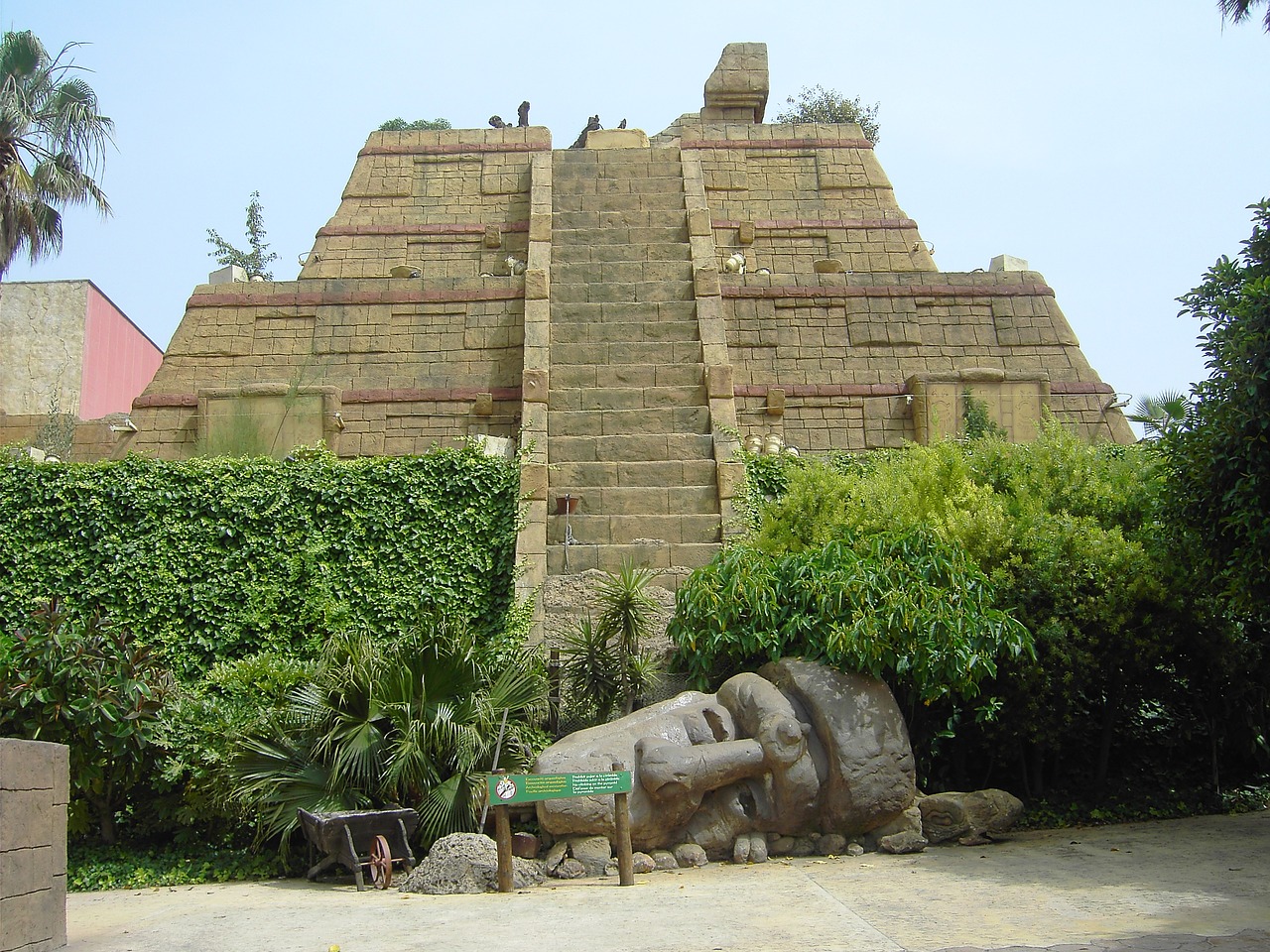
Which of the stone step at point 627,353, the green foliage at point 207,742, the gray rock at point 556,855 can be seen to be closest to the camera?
the gray rock at point 556,855

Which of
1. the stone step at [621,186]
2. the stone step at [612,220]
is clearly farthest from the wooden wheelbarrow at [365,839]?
the stone step at [621,186]

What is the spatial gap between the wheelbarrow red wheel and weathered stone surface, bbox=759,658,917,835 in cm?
281

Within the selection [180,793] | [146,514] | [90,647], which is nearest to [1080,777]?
[180,793]

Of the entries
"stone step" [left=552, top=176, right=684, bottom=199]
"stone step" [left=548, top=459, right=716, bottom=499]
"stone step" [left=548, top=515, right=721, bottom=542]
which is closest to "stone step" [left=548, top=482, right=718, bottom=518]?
"stone step" [left=548, top=515, right=721, bottom=542]

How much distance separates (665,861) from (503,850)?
1135 mm

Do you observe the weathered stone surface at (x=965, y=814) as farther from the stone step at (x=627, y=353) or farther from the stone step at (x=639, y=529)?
the stone step at (x=627, y=353)

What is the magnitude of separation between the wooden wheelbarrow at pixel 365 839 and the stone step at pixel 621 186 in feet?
38.3

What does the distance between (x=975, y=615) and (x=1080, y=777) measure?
2.51 m

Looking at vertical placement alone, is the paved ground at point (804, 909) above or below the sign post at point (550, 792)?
below

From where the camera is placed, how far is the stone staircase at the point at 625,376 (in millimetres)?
11156

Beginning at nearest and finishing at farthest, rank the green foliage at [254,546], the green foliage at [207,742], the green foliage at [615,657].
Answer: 1. the green foliage at [207,742]
2. the green foliage at [615,657]
3. the green foliage at [254,546]

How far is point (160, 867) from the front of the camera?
843 centimetres

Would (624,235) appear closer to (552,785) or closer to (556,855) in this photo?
(556,855)

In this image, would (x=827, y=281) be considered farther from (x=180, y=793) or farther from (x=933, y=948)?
(x=933, y=948)
